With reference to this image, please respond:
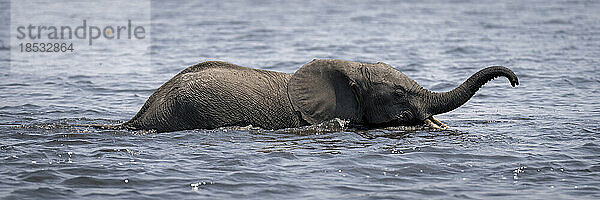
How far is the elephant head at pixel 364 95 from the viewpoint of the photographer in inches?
397

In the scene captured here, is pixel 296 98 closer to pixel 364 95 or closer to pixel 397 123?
pixel 364 95

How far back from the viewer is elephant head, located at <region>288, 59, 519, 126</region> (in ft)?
33.1

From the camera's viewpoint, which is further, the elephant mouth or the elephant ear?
the elephant mouth

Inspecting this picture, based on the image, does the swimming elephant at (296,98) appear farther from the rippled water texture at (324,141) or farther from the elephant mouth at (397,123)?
the rippled water texture at (324,141)

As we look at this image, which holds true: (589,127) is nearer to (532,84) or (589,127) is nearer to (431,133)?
(431,133)

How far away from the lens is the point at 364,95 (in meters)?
10.2

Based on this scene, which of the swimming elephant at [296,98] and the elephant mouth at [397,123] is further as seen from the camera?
the elephant mouth at [397,123]

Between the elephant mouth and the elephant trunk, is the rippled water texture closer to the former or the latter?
the elephant mouth
